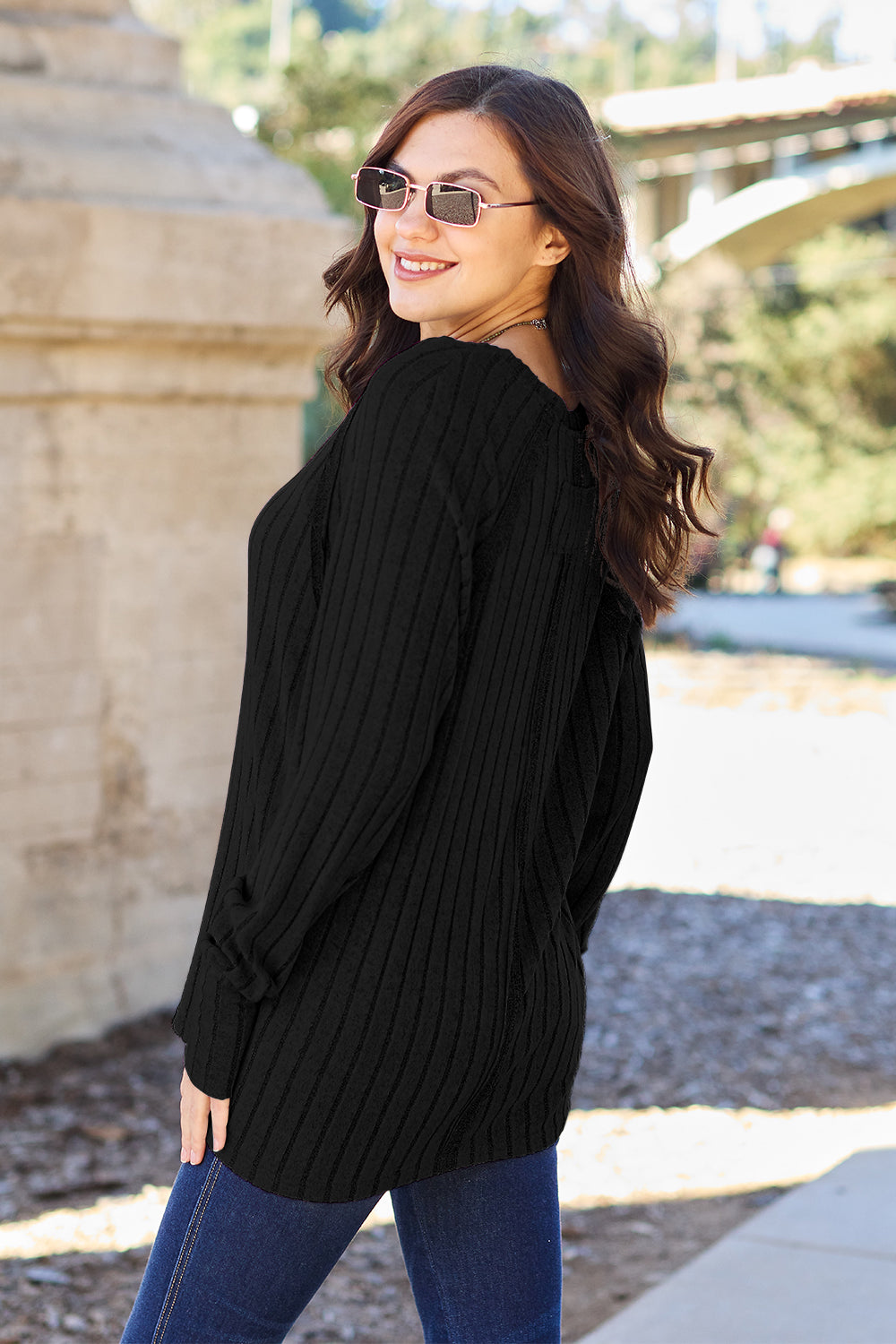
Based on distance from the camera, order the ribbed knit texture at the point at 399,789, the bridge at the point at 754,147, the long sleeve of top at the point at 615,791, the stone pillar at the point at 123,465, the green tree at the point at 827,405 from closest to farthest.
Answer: the ribbed knit texture at the point at 399,789 < the long sleeve of top at the point at 615,791 < the stone pillar at the point at 123,465 < the bridge at the point at 754,147 < the green tree at the point at 827,405

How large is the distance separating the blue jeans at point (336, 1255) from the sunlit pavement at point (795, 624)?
Answer: 13.5 meters

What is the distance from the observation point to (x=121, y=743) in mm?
4277

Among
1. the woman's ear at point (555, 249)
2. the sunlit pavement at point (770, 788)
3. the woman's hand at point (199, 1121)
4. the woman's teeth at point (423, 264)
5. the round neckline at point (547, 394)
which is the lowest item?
the sunlit pavement at point (770, 788)

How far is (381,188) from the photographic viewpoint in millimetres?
1780

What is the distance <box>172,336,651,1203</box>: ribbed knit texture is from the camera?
1.47 meters

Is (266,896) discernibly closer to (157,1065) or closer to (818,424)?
(157,1065)

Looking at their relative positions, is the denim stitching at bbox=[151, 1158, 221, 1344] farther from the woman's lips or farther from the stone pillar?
the stone pillar

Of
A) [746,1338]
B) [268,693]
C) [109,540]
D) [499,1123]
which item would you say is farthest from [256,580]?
[109,540]

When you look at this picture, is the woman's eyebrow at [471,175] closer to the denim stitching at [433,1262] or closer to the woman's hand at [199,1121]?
the woman's hand at [199,1121]

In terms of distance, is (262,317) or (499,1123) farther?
(262,317)

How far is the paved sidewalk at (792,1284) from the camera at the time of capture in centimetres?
298

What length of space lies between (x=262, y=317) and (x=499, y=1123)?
3.03 m

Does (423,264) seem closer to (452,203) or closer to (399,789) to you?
(452,203)

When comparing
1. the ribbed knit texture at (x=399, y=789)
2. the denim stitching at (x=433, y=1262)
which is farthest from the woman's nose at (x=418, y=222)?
the denim stitching at (x=433, y=1262)
